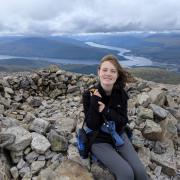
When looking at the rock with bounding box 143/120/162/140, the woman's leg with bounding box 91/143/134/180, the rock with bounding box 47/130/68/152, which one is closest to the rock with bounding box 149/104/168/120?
the rock with bounding box 143/120/162/140

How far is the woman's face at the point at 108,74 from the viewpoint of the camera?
6.68 metres

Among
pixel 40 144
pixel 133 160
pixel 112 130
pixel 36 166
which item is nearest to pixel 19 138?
pixel 40 144

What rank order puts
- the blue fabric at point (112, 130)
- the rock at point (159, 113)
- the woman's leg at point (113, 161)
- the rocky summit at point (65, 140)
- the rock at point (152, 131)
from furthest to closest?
the rock at point (159, 113), the rock at point (152, 131), the rocky summit at point (65, 140), the blue fabric at point (112, 130), the woman's leg at point (113, 161)

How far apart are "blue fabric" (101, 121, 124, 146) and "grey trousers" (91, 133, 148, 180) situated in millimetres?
158

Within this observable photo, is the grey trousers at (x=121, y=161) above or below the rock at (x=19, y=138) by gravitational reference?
above

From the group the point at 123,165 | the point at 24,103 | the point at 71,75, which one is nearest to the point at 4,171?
the point at 123,165

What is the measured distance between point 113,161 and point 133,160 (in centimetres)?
46

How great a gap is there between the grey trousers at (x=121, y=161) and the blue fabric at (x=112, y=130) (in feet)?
0.52

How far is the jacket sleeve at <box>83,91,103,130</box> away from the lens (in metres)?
6.41

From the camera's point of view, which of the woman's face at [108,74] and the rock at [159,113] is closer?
the woman's face at [108,74]

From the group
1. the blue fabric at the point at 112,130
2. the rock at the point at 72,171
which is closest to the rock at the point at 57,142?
the rock at the point at 72,171

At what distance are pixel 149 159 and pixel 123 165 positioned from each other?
8.05 ft

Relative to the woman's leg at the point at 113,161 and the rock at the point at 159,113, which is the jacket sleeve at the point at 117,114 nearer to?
the woman's leg at the point at 113,161

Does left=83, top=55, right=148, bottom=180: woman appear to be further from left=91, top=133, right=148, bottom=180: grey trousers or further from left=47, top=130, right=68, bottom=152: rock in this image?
left=47, top=130, right=68, bottom=152: rock
